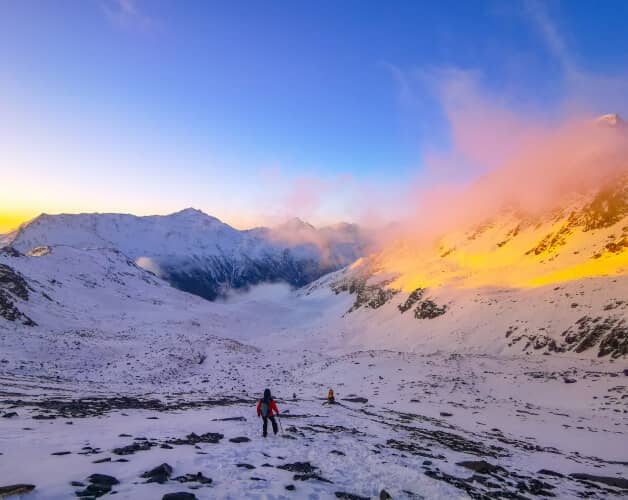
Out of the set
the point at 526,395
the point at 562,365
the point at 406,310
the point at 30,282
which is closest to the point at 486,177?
the point at 406,310

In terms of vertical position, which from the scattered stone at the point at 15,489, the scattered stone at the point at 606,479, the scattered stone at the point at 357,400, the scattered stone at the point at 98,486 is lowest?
the scattered stone at the point at 606,479

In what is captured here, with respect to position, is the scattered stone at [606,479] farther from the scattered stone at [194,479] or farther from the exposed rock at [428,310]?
the exposed rock at [428,310]

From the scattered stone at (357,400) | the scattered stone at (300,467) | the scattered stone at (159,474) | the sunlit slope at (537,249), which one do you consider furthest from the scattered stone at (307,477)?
the sunlit slope at (537,249)

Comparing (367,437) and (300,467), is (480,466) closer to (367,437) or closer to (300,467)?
(367,437)

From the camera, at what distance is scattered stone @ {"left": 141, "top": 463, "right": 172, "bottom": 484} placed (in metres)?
9.73

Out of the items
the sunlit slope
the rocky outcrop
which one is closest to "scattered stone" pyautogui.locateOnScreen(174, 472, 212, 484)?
the sunlit slope

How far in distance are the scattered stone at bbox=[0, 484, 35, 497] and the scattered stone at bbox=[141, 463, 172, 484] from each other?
2.35 metres

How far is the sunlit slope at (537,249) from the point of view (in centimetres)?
5531

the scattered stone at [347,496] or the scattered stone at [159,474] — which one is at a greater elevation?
the scattered stone at [159,474]

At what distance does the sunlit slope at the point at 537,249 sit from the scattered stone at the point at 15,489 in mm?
55150

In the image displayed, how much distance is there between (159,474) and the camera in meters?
10.1

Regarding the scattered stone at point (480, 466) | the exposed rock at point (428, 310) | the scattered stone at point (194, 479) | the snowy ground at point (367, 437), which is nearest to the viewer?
the scattered stone at point (194, 479)

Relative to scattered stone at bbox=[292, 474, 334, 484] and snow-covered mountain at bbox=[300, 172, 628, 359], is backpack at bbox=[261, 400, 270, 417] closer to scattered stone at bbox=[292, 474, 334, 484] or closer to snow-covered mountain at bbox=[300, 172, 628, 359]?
scattered stone at bbox=[292, 474, 334, 484]

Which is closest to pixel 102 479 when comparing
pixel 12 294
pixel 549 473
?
pixel 549 473
